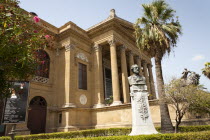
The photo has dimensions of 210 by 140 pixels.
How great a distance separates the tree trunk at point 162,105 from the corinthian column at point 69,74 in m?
9.47

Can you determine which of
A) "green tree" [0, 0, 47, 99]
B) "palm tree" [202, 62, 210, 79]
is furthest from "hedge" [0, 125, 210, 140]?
"palm tree" [202, 62, 210, 79]

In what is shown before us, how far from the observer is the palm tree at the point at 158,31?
1312 cm

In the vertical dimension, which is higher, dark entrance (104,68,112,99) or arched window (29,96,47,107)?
dark entrance (104,68,112,99)

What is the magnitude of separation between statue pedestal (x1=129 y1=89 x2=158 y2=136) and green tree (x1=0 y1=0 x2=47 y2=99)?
5.17 meters

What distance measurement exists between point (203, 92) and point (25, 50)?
11.4 m

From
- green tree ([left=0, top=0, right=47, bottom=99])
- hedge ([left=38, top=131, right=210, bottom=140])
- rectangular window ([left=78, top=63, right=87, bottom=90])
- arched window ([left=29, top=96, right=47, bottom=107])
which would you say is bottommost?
hedge ([left=38, top=131, right=210, bottom=140])

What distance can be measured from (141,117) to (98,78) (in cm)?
1257

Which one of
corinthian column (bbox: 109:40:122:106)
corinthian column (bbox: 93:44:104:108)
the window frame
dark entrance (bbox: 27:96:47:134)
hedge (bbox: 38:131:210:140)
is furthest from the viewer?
the window frame

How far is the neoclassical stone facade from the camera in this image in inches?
695

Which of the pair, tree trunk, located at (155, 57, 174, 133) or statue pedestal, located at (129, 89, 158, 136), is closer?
statue pedestal, located at (129, 89, 158, 136)

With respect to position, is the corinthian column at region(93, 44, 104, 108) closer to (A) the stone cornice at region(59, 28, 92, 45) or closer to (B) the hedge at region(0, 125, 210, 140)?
(A) the stone cornice at region(59, 28, 92, 45)

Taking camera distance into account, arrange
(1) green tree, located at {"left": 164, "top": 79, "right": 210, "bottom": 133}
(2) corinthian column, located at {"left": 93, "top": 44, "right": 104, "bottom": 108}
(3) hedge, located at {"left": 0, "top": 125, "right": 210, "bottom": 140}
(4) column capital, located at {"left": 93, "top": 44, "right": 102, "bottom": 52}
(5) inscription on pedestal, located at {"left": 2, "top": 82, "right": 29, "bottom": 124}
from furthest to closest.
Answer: (4) column capital, located at {"left": 93, "top": 44, "right": 102, "bottom": 52} < (2) corinthian column, located at {"left": 93, "top": 44, "right": 104, "bottom": 108} < (3) hedge, located at {"left": 0, "top": 125, "right": 210, "bottom": 140} < (1) green tree, located at {"left": 164, "top": 79, "right": 210, "bottom": 133} < (5) inscription on pedestal, located at {"left": 2, "top": 82, "right": 29, "bottom": 124}

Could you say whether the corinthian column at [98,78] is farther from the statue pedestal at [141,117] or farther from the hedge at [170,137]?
the hedge at [170,137]

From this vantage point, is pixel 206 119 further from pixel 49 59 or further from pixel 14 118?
pixel 49 59
